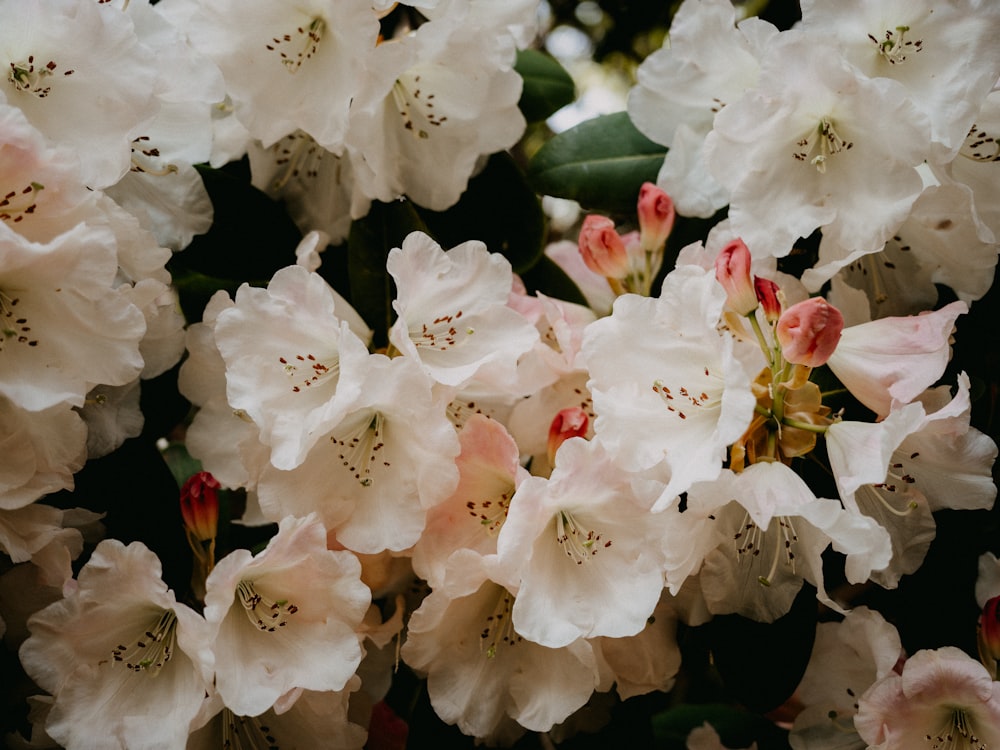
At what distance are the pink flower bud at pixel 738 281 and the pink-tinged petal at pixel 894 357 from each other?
10 cm

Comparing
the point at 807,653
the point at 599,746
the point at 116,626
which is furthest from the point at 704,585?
the point at 116,626

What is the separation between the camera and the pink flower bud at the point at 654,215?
40.9 inches

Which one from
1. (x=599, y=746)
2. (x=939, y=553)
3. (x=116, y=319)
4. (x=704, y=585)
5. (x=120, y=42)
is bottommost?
(x=599, y=746)

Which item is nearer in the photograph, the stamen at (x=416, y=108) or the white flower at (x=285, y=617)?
the white flower at (x=285, y=617)

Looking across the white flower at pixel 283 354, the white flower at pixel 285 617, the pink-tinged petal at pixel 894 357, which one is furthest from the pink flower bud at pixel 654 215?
the white flower at pixel 285 617

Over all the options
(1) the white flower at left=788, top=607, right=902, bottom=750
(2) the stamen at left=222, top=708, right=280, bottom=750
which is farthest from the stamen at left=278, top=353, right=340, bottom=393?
(1) the white flower at left=788, top=607, right=902, bottom=750

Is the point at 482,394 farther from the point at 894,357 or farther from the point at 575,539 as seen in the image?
the point at 894,357

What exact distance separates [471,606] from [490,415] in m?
0.19

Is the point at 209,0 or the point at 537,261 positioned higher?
the point at 209,0

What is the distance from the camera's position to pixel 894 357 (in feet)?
2.88

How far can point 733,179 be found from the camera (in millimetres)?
924

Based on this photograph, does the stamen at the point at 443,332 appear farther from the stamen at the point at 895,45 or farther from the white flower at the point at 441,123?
the stamen at the point at 895,45

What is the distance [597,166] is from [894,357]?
1.40 ft

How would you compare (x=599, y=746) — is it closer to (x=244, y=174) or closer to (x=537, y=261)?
→ (x=537, y=261)
